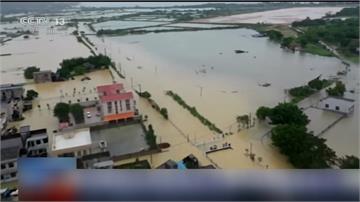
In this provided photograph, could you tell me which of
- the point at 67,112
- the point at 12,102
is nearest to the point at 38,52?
the point at 12,102

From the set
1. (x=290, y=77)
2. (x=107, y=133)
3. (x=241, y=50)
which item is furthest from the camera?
(x=241, y=50)

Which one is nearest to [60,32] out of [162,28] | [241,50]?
[162,28]

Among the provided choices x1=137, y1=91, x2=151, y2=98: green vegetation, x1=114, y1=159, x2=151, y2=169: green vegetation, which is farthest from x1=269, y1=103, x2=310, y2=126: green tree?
x1=137, y1=91, x2=151, y2=98: green vegetation

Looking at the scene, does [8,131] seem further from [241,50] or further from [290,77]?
[241,50]

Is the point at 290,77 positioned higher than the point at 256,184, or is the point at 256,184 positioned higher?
the point at 256,184

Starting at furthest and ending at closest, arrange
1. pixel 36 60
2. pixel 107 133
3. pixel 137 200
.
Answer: pixel 36 60
pixel 107 133
pixel 137 200

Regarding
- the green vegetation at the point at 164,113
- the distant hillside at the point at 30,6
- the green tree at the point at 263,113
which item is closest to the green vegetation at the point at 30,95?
the distant hillside at the point at 30,6

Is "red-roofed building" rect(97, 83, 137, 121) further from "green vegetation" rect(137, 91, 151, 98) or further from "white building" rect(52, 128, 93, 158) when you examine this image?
"green vegetation" rect(137, 91, 151, 98)
